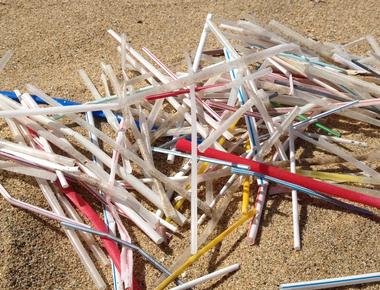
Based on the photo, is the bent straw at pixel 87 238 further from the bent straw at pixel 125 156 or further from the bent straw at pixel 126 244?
the bent straw at pixel 125 156

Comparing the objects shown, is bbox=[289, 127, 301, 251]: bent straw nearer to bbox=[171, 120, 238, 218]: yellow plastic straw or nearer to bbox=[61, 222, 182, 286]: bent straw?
bbox=[171, 120, 238, 218]: yellow plastic straw

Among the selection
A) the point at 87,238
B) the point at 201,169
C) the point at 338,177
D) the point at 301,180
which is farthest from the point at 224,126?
the point at 87,238

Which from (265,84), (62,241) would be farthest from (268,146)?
(62,241)

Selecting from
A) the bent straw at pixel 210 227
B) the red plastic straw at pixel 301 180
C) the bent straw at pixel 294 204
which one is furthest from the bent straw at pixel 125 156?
the bent straw at pixel 294 204

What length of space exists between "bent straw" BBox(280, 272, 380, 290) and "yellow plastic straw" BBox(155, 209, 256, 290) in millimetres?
211

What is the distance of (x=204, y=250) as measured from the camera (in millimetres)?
1493

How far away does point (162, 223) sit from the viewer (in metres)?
1.57

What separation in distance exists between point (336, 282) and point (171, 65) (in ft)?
3.76

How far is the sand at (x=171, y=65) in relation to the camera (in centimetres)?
149

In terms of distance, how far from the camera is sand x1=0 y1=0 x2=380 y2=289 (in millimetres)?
1486

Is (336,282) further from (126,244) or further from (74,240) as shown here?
(74,240)

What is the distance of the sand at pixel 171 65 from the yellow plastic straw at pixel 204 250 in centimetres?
3

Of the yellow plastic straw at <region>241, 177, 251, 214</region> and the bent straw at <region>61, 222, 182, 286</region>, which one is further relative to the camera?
the yellow plastic straw at <region>241, 177, 251, 214</region>

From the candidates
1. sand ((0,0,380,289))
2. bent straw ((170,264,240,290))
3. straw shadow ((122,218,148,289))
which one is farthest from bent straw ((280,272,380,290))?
straw shadow ((122,218,148,289))
